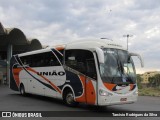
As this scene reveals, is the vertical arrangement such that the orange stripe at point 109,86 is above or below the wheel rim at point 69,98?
above

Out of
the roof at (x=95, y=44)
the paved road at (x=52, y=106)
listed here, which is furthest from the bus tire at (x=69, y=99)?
the roof at (x=95, y=44)

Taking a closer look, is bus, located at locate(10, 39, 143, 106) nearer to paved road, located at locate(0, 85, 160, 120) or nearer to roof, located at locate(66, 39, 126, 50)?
roof, located at locate(66, 39, 126, 50)

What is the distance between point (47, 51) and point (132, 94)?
19.5 ft

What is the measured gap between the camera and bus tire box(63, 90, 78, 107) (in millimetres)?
15602

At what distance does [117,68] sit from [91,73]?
44.0 inches

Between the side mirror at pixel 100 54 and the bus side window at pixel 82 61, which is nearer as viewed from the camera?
the side mirror at pixel 100 54

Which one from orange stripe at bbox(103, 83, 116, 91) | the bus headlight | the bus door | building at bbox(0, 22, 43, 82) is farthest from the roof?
building at bbox(0, 22, 43, 82)

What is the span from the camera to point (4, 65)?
189 ft

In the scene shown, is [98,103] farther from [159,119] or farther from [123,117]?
[159,119]

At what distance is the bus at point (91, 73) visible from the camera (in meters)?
13.7

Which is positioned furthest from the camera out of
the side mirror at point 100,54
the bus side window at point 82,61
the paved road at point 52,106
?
the paved road at point 52,106

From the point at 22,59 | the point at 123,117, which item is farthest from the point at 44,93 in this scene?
the point at 123,117

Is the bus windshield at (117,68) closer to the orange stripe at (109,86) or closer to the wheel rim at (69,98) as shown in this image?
the orange stripe at (109,86)

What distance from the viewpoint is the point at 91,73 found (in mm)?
14188
